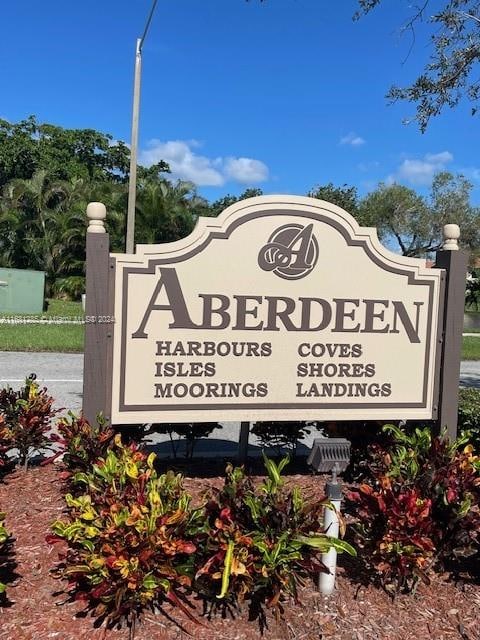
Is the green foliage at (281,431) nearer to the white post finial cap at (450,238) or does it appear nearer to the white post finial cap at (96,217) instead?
the white post finial cap at (450,238)

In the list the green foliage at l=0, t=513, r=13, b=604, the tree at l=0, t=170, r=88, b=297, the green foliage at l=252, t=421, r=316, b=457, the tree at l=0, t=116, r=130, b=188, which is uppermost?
the tree at l=0, t=116, r=130, b=188

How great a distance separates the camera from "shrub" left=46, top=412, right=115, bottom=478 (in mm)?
3422

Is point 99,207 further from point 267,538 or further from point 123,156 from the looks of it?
point 123,156

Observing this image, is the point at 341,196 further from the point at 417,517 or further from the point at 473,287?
the point at 417,517

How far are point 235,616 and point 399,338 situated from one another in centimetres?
208

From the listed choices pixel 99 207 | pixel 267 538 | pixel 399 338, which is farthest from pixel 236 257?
pixel 267 538

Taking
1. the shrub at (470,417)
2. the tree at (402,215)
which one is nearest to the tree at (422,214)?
the tree at (402,215)

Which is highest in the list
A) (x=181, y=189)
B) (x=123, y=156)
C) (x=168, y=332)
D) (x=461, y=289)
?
(x=123, y=156)

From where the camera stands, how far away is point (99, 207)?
364 cm

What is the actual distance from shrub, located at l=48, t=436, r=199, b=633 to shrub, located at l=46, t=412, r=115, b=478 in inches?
26.7

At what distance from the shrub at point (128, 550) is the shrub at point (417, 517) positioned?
85 centimetres

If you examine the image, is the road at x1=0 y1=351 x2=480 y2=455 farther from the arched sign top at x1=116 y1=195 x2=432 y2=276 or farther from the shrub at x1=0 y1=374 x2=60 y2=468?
the arched sign top at x1=116 y1=195 x2=432 y2=276

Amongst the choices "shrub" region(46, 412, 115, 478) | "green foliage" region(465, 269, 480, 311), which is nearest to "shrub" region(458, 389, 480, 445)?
"shrub" region(46, 412, 115, 478)

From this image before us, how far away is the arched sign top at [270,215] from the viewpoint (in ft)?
11.9
